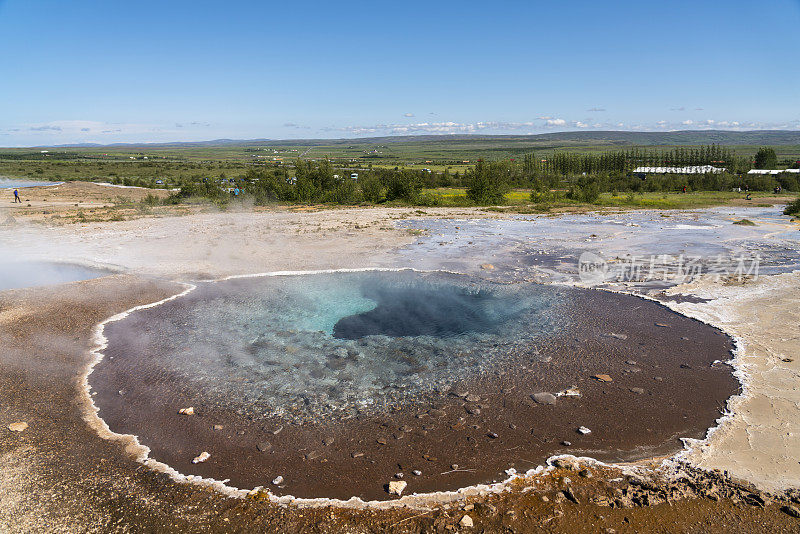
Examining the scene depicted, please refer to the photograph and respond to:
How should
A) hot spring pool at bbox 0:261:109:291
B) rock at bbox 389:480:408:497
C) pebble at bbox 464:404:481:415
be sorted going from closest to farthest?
1. rock at bbox 389:480:408:497
2. pebble at bbox 464:404:481:415
3. hot spring pool at bbox 0:261:109:291

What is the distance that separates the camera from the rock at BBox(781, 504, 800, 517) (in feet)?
14.9

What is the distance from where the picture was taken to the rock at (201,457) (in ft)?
18.0

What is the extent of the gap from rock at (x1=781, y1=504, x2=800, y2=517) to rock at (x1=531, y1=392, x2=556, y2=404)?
2.66 meters

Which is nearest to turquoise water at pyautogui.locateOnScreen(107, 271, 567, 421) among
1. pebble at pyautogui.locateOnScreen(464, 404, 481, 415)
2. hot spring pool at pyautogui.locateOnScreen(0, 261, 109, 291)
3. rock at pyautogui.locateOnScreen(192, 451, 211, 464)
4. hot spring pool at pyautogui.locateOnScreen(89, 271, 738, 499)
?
hot spring pool at pyautogui.locateOnScreen(89, 271, 738, 499)

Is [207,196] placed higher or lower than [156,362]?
higher

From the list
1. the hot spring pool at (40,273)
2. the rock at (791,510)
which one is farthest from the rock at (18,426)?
the rock at (791,510)

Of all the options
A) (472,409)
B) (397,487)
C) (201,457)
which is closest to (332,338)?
(472,409)

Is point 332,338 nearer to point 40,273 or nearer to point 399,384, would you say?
point 399,384

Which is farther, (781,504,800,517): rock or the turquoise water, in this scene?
the turquoise water

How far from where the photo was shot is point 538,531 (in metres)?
4.41

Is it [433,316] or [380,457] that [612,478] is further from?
[433,316]

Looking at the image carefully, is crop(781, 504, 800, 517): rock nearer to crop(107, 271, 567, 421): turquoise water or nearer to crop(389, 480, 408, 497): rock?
crop(389, 480, 408, 497): rock

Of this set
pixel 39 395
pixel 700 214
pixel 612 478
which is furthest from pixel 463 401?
pixel 700 214

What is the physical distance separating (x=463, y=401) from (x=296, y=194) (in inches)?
1133
